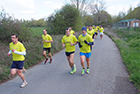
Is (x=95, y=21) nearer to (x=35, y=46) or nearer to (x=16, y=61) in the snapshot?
(x=35, y=46)

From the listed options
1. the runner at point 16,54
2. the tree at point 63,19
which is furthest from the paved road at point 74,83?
the tree at point 63,19

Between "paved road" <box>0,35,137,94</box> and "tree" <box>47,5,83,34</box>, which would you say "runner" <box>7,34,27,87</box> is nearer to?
"paved road" <box>0,35,137,94</box>

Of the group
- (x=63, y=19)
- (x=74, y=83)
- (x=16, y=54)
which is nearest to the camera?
(x=16, y=54)

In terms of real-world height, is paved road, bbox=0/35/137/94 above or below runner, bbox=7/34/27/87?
below

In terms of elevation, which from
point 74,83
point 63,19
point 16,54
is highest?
point 63,19

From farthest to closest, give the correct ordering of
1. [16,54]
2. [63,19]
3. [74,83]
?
[63,19]
[74,83]
[16,54]

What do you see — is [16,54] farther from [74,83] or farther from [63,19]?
[63,19]

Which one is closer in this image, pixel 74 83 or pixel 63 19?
pixel 74 83

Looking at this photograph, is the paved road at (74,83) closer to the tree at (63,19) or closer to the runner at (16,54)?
the runner at (16,54)

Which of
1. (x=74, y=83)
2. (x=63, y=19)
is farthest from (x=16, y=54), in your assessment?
(x=63, y=19)

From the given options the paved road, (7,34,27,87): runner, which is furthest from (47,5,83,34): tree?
(7,34,27,87): runner

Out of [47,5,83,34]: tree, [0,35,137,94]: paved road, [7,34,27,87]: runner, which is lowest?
[0,35,137,94]: paved road

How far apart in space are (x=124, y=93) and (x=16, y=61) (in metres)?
3.84

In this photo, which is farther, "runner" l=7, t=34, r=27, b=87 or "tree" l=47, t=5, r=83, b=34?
"tree" l=47, t=5, r=83, b=34
